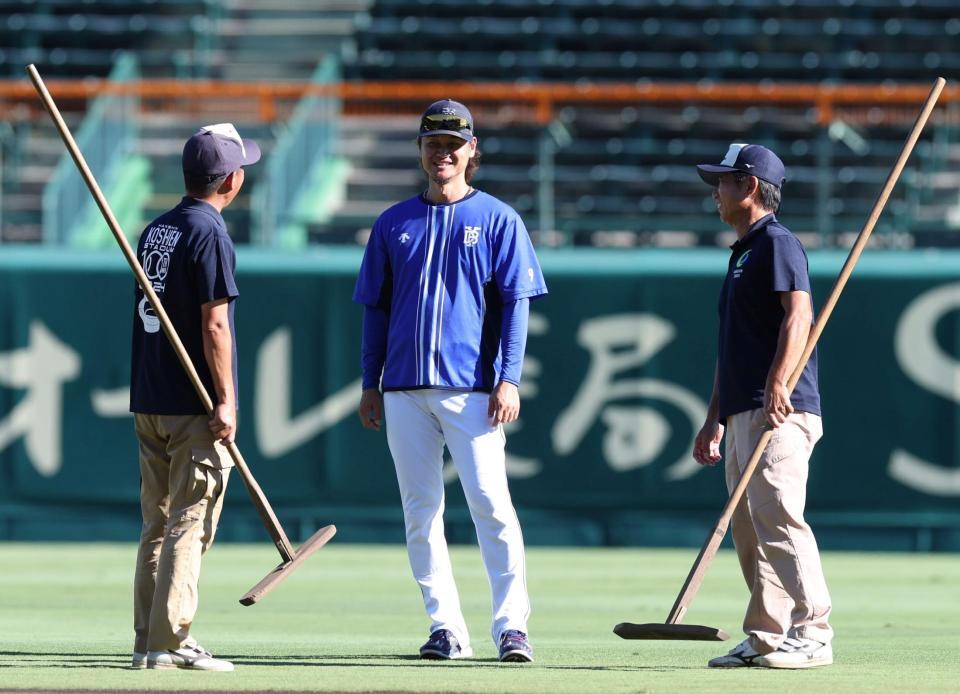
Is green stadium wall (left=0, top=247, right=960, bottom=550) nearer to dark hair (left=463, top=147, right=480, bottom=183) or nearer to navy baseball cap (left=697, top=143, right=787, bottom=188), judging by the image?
dark hair (left=463, top=147, right=480, bottom=183)

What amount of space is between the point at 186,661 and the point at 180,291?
1.28m

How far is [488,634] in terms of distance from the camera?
7.39m

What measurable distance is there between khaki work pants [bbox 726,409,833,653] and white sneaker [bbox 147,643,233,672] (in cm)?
190

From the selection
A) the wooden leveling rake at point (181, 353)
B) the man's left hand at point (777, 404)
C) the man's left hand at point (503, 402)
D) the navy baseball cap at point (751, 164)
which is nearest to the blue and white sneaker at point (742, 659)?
the man's left hand at point (777, 404)

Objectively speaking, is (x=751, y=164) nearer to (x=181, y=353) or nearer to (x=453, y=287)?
(x=453, y=287)

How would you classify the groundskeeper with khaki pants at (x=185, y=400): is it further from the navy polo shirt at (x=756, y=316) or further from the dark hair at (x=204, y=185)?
the navy polo shirt at (x=756, y=316)

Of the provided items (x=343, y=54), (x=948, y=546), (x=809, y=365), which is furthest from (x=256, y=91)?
(x=809, y=365)

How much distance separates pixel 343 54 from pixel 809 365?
12.6 meters

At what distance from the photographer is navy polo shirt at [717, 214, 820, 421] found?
6012mm

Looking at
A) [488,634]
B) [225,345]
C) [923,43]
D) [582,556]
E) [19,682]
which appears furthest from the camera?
[923,43]

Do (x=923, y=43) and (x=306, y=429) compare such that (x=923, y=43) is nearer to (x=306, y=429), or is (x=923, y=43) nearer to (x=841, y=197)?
(x=841, y=197)

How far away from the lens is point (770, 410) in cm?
590

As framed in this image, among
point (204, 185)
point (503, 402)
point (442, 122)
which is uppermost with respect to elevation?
point (442, 122)

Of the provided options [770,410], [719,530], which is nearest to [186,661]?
[719,530]
